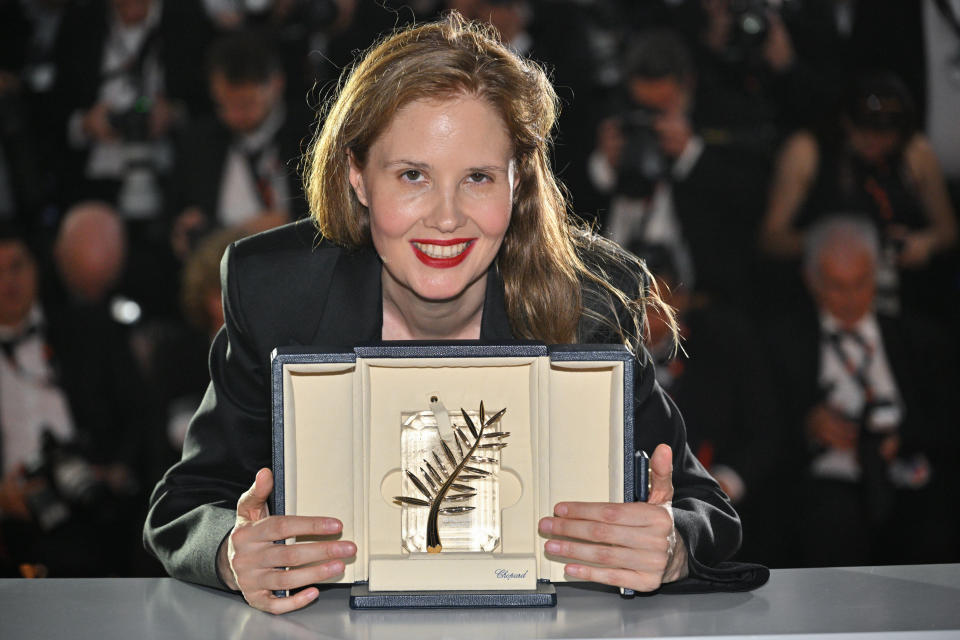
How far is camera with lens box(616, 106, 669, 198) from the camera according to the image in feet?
13.2

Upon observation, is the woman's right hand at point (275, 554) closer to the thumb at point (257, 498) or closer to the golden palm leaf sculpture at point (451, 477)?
the thumb at point (257, 498)

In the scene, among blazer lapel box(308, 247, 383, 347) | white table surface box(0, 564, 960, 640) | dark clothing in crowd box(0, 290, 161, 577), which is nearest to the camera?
white table surface box(0, 564, 960, 640)

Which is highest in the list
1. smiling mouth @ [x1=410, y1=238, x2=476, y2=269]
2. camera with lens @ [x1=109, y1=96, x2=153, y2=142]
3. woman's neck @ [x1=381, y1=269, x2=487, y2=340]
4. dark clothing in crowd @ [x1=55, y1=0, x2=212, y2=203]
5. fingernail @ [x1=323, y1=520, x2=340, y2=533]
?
dark clothing in crowd @ [x1=55, y1=0, x2=212, y2=203]

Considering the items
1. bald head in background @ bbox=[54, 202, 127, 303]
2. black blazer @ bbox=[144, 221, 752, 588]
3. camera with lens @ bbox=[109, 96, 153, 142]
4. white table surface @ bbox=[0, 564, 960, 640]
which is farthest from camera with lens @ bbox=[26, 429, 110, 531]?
white table surface @ bbox=[0, 564, 960, 640]

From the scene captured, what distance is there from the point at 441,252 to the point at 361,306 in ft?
0.61

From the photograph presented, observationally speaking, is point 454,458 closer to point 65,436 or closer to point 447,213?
point 447,213

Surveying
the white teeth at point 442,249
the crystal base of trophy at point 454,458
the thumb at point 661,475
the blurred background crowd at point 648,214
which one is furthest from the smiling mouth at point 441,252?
the blurred background crowd at point 648,214

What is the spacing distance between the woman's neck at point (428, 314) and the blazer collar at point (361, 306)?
0.03m

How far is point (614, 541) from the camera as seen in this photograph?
1.38 metres

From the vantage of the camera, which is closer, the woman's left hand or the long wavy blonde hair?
the woman's left hand

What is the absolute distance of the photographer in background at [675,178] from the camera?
13.2 feet

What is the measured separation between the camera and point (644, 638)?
1271 millimetres

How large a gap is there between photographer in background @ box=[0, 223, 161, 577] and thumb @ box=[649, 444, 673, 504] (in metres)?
2.84

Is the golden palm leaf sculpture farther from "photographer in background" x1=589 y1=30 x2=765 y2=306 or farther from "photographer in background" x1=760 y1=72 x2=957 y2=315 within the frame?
"photographer in background" x1=760 y1=72 x2=957 y2=315
